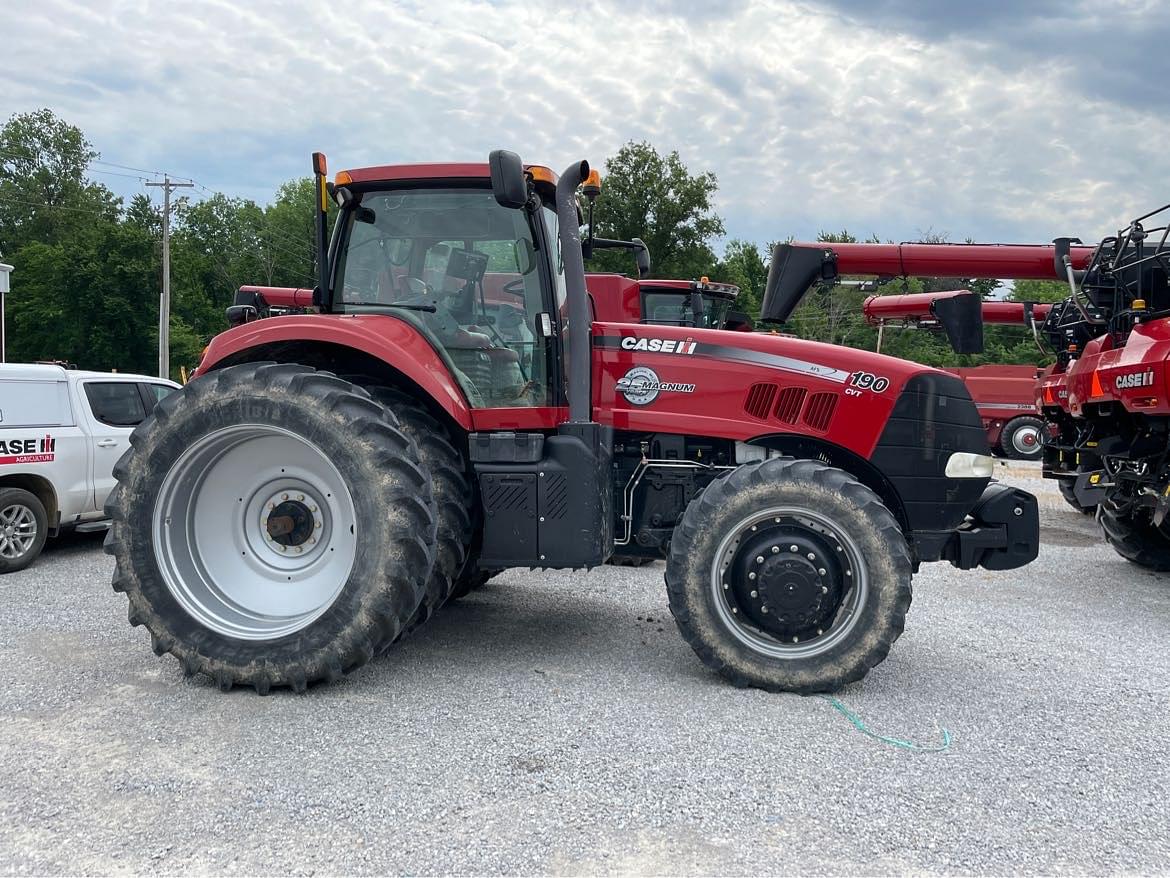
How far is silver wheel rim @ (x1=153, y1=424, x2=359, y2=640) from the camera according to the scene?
13.7 feet

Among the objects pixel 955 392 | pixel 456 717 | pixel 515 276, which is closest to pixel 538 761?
pixel 456 717

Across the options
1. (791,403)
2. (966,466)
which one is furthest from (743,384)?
(966,466)

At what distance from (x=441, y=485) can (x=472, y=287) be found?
3.33 ft

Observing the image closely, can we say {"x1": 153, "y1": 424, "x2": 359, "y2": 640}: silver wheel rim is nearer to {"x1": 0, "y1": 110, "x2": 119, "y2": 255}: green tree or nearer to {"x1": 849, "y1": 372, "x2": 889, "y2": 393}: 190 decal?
{"x1": 849, "y1": 372, "x2": 889, "y2": 393}: 190 decal

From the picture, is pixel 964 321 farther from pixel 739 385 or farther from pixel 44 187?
pixel 44 187

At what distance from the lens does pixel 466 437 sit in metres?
4.50

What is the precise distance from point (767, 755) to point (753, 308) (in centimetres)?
3852

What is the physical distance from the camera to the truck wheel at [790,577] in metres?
4.06

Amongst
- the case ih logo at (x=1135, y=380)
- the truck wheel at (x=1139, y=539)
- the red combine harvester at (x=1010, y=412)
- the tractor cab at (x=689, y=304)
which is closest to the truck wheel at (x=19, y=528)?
the tractor cab at (x=689, y=304)

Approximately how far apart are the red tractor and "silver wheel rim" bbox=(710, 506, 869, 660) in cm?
1

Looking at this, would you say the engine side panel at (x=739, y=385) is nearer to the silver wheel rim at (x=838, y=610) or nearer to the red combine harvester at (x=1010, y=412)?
the silver wheel rim at (x=838, y=610)

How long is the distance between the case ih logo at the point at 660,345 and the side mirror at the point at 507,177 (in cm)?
105

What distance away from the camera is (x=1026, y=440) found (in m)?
17.1

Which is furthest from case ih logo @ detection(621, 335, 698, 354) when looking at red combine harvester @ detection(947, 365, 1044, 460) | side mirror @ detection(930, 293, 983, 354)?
red combine harvester @ detection(947, 365, 1044, 460)
